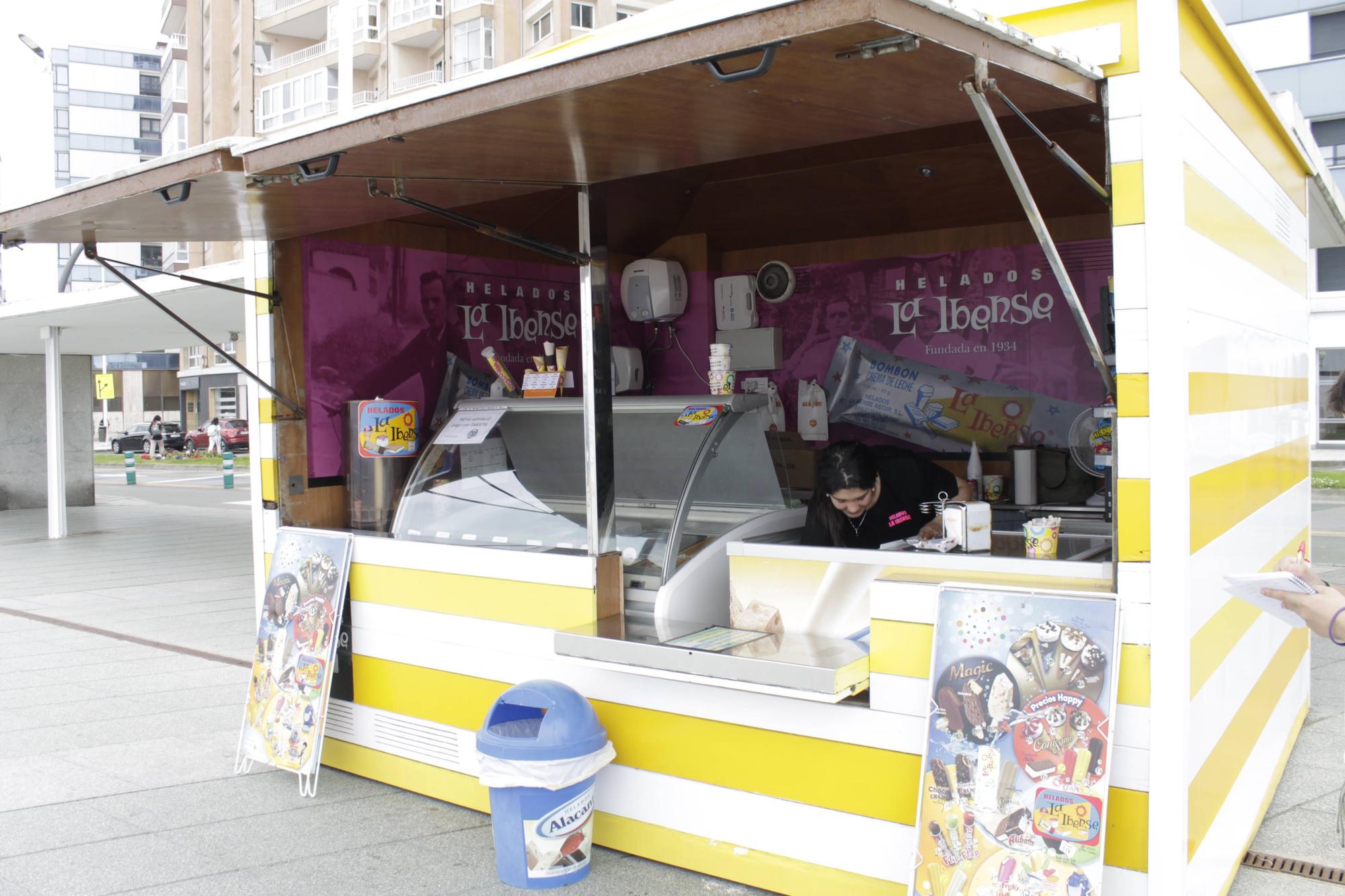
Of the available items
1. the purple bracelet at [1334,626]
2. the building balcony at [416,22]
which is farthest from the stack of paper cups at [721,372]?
the building balcony at [416,22]

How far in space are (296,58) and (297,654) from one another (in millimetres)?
39859

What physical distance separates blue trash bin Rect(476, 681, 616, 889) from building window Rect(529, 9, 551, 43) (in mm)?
32185

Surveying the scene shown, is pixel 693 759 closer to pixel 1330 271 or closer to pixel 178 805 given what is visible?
pixel 178 805

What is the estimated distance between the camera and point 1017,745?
2.74 metres

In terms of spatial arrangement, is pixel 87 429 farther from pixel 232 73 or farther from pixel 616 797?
pixel 232 73

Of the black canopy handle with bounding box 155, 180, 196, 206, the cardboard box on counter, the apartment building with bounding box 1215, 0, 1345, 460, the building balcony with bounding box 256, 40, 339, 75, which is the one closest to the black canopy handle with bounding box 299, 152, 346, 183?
the black canopy handle with bounding box 155, 180, 196, 206

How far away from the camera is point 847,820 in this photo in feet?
10.4

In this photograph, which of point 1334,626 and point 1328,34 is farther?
point 1328,34

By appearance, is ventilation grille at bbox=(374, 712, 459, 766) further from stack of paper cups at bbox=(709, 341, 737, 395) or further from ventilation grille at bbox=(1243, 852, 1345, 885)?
ventilation grille at bbox=(1243, 852, 1345, 885)

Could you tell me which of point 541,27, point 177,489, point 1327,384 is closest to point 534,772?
point 177,489

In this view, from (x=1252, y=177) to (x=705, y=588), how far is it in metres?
2.48

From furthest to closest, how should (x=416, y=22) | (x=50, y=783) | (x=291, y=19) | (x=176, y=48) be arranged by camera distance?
(x=176, y=48), (x=291, y=19), (x=416, y=22), (x=50, y=783)

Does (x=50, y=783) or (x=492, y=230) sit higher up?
(x=492, y=230)

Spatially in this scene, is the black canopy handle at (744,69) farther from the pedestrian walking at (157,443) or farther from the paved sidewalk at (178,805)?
the pedestrian walking at (157,443)
